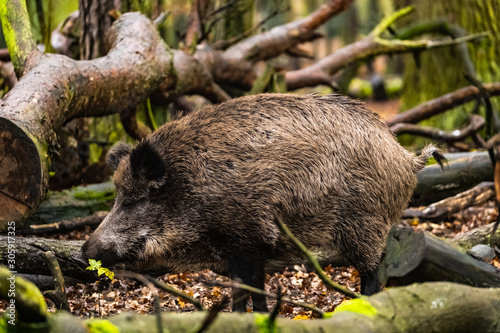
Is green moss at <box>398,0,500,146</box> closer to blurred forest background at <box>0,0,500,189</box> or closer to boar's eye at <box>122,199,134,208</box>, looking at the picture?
blurred forest background at <box>0,0,500,189</box>

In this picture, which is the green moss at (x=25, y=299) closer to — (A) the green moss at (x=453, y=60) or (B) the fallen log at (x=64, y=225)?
(B) the fallen log at (x=64, y=225)

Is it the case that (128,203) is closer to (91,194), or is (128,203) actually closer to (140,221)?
(140,221)

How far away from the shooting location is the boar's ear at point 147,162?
4.68 metres

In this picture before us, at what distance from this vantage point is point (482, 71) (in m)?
11.7

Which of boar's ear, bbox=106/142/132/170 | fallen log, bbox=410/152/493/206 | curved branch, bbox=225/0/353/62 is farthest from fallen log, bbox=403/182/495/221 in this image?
curved branch, bbox=225/0/353/62

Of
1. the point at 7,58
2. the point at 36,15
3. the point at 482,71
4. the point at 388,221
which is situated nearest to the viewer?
the point at 388,221

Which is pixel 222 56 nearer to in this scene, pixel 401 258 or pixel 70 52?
pixel 70 52

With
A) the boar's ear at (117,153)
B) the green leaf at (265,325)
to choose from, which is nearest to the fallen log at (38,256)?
the boar's ear at (117,153)

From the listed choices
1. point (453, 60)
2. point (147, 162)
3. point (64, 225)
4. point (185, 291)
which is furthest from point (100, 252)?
point (453, 60)

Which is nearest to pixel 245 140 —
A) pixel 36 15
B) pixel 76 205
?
pixel 76 205

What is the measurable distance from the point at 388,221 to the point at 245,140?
1.49 m

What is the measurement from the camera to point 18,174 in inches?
180

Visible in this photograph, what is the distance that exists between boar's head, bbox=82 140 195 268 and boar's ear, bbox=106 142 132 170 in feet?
1.34

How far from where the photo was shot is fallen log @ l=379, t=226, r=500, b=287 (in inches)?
126
